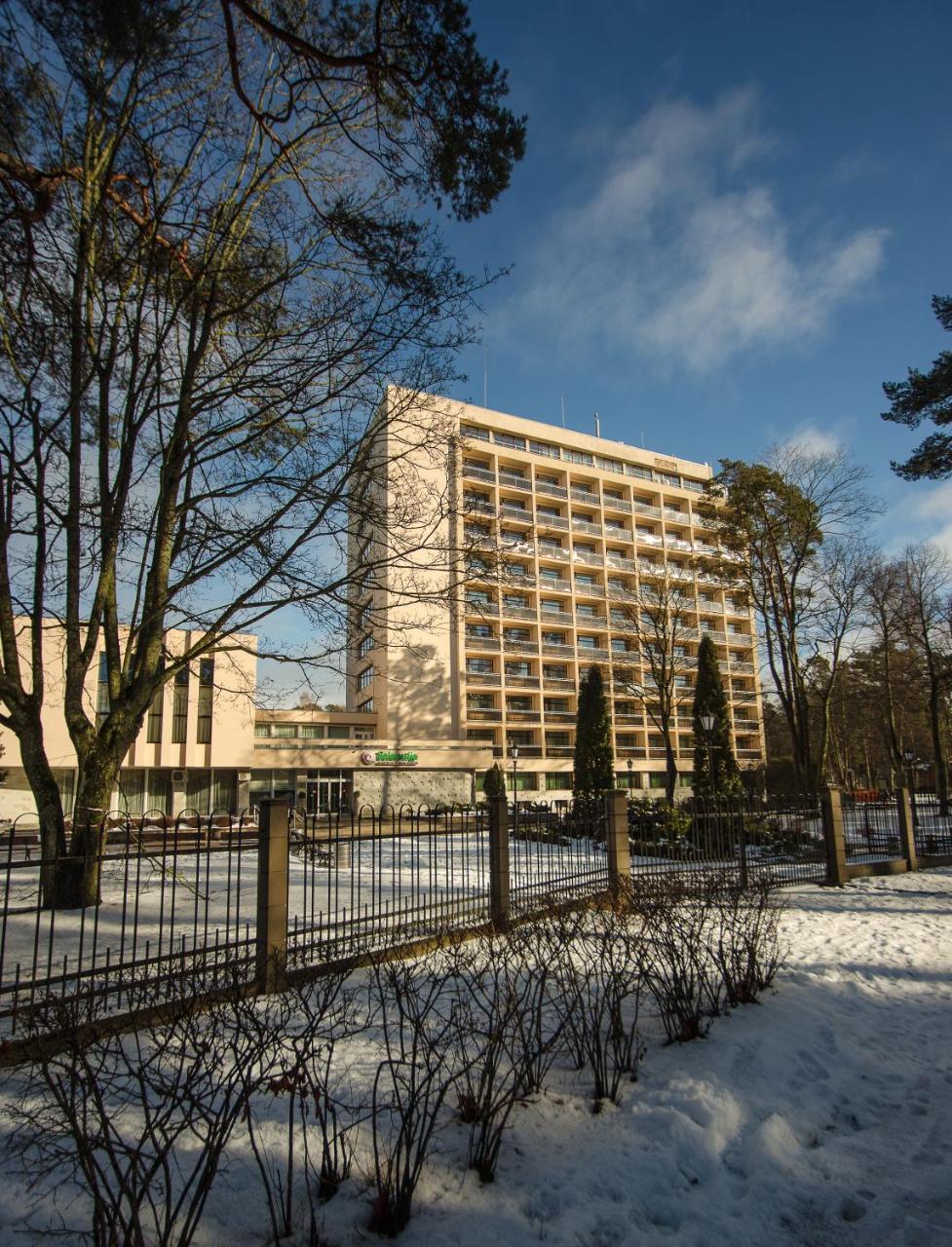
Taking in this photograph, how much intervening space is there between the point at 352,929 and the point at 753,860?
39.8 ft

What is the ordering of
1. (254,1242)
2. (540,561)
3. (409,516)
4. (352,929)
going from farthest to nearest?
(540,561), (409,516), (352,929), (254,1242)

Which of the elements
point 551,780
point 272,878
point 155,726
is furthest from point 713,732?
point 155,726

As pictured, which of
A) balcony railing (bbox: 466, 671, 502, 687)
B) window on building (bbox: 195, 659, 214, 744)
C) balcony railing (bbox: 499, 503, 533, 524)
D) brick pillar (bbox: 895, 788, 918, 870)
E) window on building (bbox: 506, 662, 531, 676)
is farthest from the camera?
balcony railing (bbox: 499, 503, 533, 524)

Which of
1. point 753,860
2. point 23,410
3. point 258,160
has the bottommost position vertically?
point 753,860

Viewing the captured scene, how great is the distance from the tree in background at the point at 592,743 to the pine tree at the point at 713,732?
4.45 meters

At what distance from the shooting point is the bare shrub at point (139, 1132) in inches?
106

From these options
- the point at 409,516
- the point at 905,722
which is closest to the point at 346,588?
the point at 409,516

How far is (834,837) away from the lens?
15312mm

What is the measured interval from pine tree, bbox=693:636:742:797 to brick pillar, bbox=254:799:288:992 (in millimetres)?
23050

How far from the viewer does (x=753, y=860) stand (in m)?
16.6

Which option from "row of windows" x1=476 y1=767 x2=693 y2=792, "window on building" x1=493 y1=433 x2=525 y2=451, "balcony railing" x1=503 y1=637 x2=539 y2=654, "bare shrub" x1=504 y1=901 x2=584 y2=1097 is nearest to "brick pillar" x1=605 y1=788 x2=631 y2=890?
"bare shrub" x1=504 y1=901 x2=584 y2=1097

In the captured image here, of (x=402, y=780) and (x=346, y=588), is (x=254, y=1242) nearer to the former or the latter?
(x=346, y=588)

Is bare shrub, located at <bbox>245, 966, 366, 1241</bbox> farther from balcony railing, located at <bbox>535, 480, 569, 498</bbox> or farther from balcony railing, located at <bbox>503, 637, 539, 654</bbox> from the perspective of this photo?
balcony railing, located at <bbox>535, 480, 569, 498</bbox>

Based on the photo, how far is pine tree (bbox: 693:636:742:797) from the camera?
28.5 m
